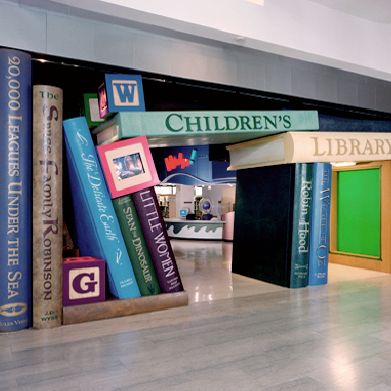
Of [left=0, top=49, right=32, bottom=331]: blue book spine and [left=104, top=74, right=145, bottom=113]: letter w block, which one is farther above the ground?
[left=104, top=74, right=145, bottom=113]: letter w block

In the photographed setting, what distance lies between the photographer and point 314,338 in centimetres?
312

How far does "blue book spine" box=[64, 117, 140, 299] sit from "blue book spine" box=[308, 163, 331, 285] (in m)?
2.40

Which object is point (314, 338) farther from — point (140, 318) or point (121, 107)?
point (121, 107)

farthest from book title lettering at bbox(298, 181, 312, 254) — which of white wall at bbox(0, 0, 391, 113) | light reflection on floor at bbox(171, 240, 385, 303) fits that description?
white wall at bbox(0, 0, 391, 113)

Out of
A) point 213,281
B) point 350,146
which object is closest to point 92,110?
point 213,281

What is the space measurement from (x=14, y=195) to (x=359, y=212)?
5.33m

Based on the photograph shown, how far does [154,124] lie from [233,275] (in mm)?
2794

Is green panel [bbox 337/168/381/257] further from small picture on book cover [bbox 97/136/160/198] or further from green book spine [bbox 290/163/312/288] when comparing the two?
small picture on book cover [bbox 97/136/160/198]

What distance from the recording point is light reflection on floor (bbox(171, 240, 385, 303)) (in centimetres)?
471

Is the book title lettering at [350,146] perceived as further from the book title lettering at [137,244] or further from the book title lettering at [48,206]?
the book title lettering at [48,206]

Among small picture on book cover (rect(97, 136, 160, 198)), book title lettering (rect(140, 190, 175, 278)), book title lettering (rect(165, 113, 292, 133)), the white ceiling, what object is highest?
the white ceiling

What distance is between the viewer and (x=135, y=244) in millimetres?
4000

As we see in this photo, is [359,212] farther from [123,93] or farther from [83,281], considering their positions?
[83,281]

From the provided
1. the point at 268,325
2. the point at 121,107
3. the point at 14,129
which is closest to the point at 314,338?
the point at 268,325
